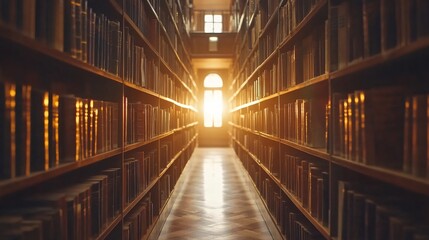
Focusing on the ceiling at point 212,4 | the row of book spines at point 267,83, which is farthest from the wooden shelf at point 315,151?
the ceiling at point 212,4

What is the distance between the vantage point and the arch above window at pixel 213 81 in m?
14.2

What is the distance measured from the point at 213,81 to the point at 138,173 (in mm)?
11521

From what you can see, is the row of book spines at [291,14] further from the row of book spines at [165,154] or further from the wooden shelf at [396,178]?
the row of book spines at [165,154]

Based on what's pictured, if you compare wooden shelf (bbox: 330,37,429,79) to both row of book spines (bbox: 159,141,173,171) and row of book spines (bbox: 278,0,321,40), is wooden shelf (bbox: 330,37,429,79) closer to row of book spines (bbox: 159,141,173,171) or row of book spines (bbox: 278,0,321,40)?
row of book spines (bbox: 278,0,321,40)

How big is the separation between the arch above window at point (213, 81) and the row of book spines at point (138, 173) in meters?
10.7

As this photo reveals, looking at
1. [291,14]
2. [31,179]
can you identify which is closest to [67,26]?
[31,179]

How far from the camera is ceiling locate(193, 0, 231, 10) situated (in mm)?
14867

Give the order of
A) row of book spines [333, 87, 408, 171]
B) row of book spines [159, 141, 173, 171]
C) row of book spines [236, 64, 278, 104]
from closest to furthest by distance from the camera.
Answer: row of book spines [333, 87, 408, 171], row of book spines [236, 64, 278, 104], row of book spines [159, 141, 173, 171]

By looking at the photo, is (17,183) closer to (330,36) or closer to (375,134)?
(375,134)

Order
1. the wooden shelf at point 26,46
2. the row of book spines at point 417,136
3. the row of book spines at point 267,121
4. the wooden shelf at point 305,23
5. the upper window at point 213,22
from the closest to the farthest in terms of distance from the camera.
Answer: the wooden shelf at point 26,46, the row of book spines at point 417,136, the wooden shelf at point 305,23, the row of book spines at point 267,121, the upper window at point 213,22

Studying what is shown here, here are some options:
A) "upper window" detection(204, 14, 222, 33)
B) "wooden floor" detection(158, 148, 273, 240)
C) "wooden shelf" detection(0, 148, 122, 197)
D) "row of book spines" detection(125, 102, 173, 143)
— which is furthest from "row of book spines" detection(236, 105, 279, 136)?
"upper window" detection(204, 14, 222, 33)

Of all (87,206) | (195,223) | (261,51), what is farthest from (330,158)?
(261,51)

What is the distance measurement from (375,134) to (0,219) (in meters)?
1.23

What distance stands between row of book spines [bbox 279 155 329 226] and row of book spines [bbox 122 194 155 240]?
1065mm
